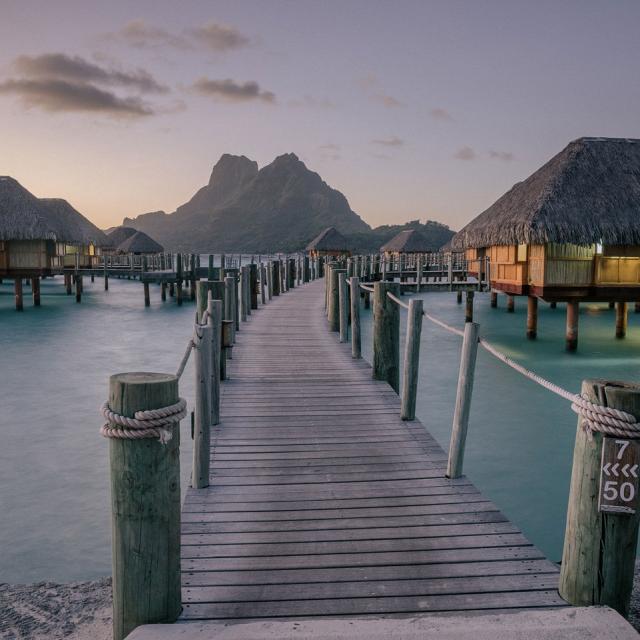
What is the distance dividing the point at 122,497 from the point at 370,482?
2.34 meters

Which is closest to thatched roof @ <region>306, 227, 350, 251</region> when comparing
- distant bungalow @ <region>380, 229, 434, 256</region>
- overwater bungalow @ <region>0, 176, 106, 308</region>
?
distant bungalow @ <region>380, 229, 434, 256</region>

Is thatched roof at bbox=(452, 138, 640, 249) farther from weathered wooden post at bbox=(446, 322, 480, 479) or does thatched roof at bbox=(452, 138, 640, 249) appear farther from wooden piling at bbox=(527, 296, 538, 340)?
weathered wooden post at bbox=(446, 322, 480, 479)

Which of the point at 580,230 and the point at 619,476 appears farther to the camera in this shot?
the point at 580,230

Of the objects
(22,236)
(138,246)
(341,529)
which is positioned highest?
(22,236)

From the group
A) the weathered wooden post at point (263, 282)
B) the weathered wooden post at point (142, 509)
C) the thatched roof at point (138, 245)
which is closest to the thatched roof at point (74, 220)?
the thatched roof at point (138, 245)

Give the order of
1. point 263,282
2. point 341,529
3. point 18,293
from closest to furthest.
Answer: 1. point 341,529
2. point 263,282
3. point 18,293

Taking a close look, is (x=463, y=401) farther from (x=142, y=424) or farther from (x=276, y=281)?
A: (x=276, y=281)

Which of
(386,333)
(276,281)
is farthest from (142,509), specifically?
(276,281)

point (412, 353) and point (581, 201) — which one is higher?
point (581, 201)

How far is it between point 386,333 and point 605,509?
15.9 feet

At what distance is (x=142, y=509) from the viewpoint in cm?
261

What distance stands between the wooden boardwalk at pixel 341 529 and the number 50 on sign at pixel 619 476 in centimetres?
59

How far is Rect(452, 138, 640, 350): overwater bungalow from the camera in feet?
61.7

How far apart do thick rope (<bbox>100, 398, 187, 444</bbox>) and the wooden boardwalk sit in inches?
36.0
